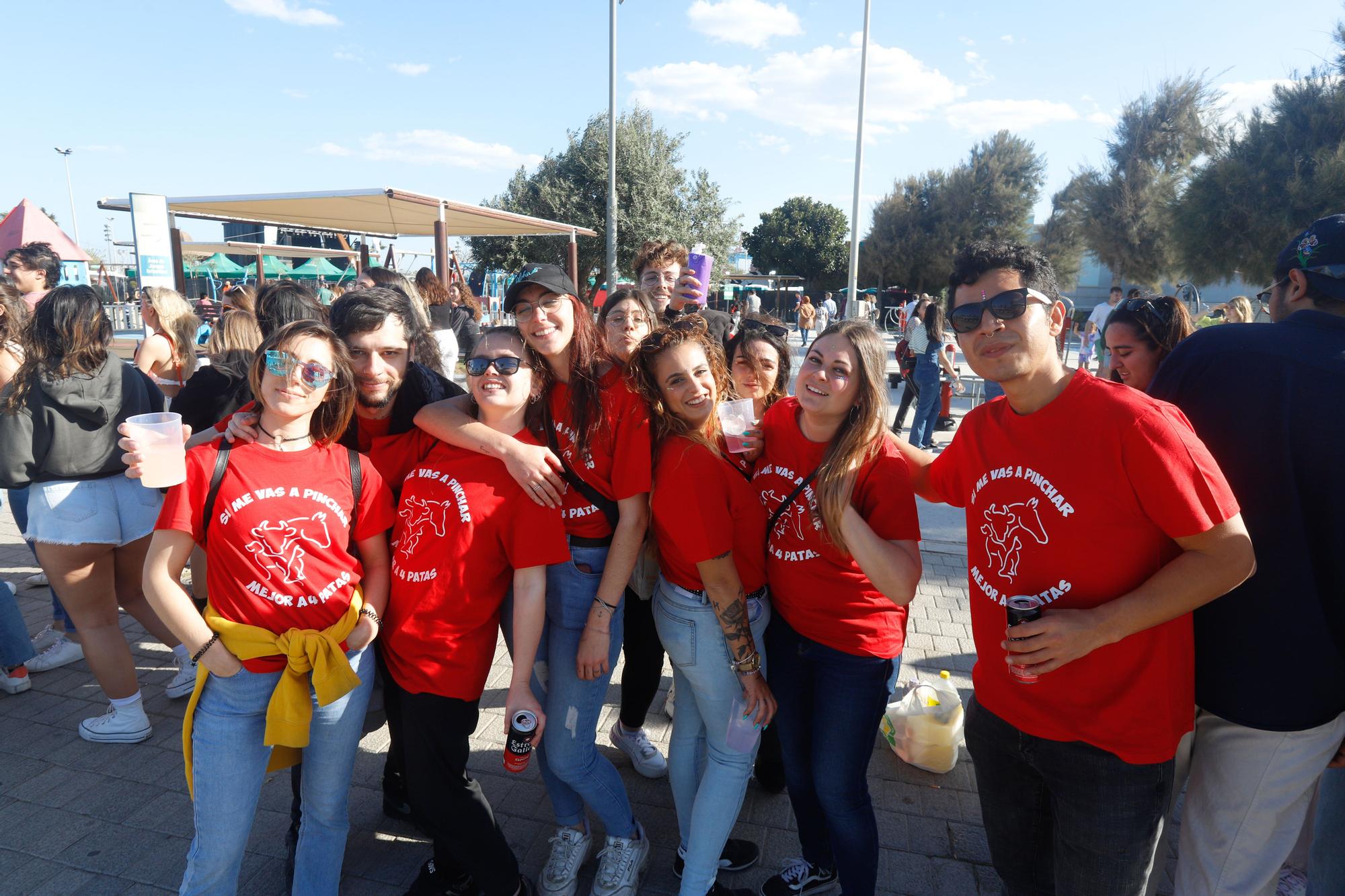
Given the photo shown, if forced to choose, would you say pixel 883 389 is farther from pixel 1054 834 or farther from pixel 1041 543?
pixel 1054 834

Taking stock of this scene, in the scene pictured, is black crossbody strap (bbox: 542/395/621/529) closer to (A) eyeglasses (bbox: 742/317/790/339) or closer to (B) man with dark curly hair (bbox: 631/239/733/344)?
(A) eyeglasses (bbox: 742/317/790/339)

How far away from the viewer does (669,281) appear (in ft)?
13.3

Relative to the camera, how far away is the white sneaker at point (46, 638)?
402cm

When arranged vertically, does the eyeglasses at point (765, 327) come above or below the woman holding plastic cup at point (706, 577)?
above

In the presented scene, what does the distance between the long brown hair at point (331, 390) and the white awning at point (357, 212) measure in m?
6.28

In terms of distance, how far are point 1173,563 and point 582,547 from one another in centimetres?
159

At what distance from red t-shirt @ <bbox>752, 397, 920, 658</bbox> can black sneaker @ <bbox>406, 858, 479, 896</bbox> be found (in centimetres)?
141

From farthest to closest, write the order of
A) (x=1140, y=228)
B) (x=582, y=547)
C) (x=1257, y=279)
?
(x=1140, y=228) → (x=1257, y=279) → (x=582, y=547)

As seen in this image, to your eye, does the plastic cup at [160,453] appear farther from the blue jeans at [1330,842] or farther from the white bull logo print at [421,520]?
the blue jeans at [1330,842]

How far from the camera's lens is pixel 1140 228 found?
85.9 feet

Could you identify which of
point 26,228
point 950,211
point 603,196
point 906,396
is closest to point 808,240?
point 950,211

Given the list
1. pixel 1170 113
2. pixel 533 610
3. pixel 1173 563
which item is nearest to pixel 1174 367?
pixel 1173 563

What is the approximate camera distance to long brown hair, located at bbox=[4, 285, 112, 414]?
3061 mm

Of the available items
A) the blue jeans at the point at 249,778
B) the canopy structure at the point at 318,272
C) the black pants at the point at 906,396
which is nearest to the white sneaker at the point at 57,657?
the blue jeans at the point at 249,778
